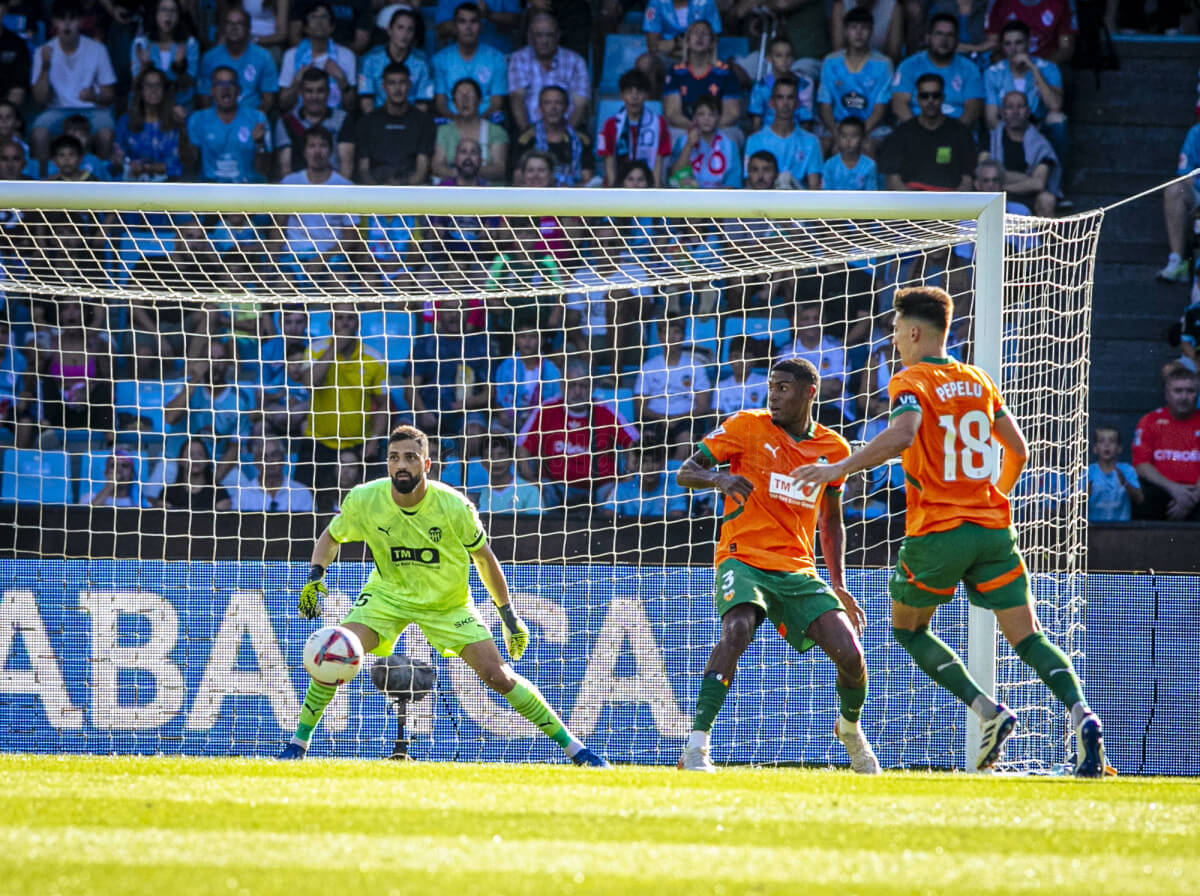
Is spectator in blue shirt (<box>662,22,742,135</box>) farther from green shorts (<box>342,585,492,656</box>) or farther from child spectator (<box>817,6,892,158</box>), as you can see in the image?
green shorts (<box>342,585,492,656</box>)

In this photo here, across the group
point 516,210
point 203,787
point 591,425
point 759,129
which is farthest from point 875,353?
point 203,787

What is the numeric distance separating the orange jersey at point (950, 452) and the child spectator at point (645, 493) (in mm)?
3694

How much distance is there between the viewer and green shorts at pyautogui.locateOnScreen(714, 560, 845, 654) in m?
7.07

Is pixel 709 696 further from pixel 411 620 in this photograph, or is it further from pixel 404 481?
pixel 404 481

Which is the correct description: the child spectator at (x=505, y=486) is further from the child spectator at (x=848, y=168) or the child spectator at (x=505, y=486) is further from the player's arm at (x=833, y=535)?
the child spectator at (x=848, y=168)

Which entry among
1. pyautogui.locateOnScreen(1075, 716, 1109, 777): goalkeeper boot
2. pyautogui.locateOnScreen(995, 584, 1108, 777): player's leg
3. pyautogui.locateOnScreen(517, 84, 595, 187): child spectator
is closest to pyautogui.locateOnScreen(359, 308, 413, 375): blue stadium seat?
pyautogui.locateOnScreen(517, 84, 595, 187): child spectator

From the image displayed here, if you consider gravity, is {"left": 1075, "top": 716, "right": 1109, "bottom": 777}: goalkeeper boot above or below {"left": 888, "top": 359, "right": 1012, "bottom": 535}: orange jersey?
below

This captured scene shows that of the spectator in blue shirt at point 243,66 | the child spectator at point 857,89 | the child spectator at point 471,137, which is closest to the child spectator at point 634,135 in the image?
the child spectator at point 471,137

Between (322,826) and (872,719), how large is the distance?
5.82m

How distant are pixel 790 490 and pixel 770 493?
10 cm

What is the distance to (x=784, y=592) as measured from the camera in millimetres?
7121

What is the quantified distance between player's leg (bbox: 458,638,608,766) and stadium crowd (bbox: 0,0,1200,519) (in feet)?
8.39

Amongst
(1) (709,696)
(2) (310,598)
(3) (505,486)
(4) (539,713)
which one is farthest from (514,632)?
(3) (505,486)

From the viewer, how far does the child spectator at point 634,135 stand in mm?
13438
